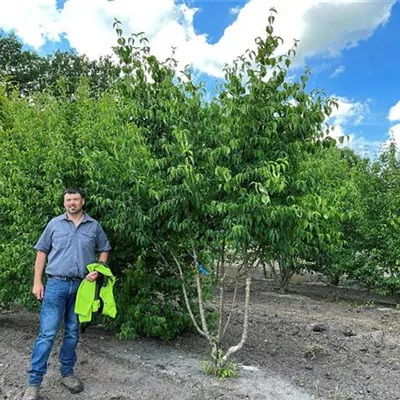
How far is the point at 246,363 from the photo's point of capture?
5.19m

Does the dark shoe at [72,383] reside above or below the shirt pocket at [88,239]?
below

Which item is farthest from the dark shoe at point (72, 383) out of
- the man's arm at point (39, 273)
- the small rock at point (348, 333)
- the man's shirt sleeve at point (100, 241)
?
the small rock at point (348, 333)

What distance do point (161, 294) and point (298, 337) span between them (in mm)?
2034

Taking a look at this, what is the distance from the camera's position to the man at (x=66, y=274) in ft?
14.1

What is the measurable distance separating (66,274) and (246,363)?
2100 mm

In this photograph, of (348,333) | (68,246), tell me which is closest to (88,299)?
(68,246)

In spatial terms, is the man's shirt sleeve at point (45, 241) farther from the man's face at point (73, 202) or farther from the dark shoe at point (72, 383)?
the dark shoe at point (72, 383)

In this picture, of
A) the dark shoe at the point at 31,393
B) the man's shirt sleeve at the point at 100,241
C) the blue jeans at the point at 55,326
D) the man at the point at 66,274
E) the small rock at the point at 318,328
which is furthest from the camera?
the small rock at the point at 318,328

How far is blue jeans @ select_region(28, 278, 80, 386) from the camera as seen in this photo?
166 inches

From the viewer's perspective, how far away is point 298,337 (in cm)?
657

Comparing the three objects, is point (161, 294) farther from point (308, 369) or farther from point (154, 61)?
point (154, 61)

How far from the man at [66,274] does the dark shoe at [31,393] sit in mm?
74

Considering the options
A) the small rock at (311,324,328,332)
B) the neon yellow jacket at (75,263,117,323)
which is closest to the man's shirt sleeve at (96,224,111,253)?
the neon yellow jacket at (75,263,117,323)

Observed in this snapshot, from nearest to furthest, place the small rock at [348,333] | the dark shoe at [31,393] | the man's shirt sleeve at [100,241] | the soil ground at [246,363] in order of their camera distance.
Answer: the dark shoe at [31,393] → the soil ground at [246,363] → the man's shirt sleeve at [100,241] → the small rock at [348,333]
